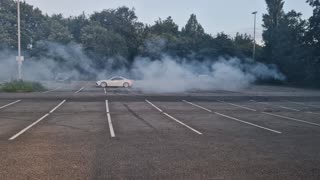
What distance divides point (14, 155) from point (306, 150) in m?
6.94

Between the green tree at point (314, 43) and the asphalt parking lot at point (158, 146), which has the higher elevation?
the green tree at point (314, 43)

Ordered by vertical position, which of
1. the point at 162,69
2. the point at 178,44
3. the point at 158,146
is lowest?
the point at 158,146

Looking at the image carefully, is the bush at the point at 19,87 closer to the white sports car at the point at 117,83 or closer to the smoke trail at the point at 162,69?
the smoke trail at the point at 162,69

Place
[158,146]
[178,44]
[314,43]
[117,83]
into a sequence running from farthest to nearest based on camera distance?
A: [314,43] < [178,44] < [117,83] < [158,146]

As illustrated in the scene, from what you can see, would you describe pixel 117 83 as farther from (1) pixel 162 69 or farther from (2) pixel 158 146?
(2) pixel 158 146

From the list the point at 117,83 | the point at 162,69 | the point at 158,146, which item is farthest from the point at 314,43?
the point at 158,146

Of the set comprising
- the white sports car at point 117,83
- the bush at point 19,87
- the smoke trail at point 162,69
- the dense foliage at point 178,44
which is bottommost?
the bush at point 19,87

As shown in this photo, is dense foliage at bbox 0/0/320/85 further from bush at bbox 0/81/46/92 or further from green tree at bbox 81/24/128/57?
bush at bbox 0/81/46/92

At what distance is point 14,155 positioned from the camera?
873cm

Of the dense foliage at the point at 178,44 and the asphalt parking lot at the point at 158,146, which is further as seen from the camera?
the dense foliage at the point at 178,44

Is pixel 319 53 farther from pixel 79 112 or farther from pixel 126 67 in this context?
pixel 79 112

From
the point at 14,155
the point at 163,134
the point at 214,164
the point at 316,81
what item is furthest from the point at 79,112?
the point at 316,81

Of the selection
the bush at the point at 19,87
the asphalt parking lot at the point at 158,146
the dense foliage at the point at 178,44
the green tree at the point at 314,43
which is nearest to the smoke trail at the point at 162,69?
the dense foliage at the point at 178,44

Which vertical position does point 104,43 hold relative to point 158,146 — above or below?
above
